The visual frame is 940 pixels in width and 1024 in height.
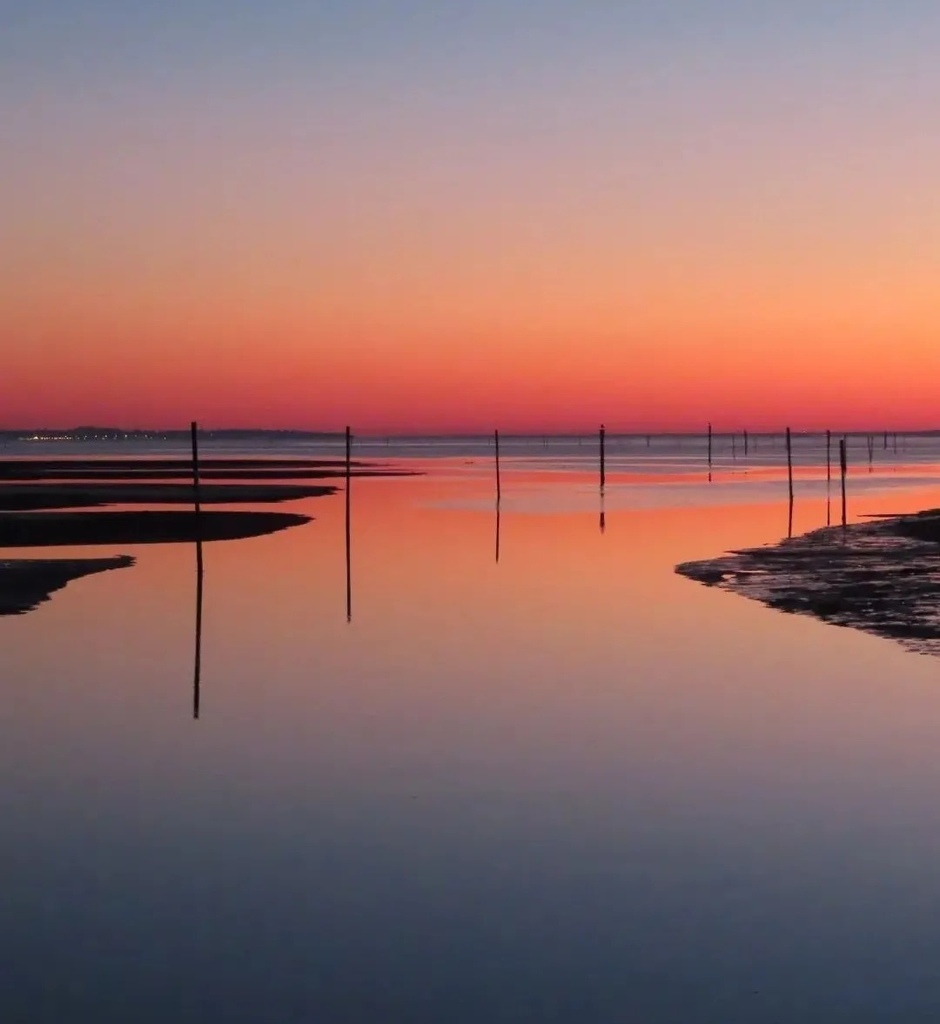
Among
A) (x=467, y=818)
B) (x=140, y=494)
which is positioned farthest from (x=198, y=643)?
(x=140, y=494)

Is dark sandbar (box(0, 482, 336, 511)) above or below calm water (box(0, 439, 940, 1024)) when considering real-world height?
above

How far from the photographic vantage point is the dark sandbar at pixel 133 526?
37750 millimetres

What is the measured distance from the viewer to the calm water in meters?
7.54

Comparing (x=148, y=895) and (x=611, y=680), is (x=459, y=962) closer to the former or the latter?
(x=148, y=895)

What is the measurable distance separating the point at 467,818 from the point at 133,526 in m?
33.6


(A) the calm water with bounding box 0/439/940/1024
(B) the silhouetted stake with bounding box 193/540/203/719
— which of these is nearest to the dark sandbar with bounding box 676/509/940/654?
(A) the calm water with bounding box 0/439/940/1024

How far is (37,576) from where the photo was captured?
→ 28266mm

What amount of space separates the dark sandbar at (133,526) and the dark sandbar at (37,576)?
4.35m

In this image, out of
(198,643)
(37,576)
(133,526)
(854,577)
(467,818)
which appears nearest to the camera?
(467,818)

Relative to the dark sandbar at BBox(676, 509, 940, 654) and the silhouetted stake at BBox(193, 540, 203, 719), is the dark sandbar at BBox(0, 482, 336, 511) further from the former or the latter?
the dark sandbar at BBox(676, 509, 940, 654)

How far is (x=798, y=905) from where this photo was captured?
343 inches

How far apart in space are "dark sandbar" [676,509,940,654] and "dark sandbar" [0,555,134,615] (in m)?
12.8

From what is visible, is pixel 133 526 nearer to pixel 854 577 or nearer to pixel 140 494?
pixel 140 494

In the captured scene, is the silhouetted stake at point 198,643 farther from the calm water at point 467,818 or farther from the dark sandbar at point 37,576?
the dark sandbar at point 37,576
